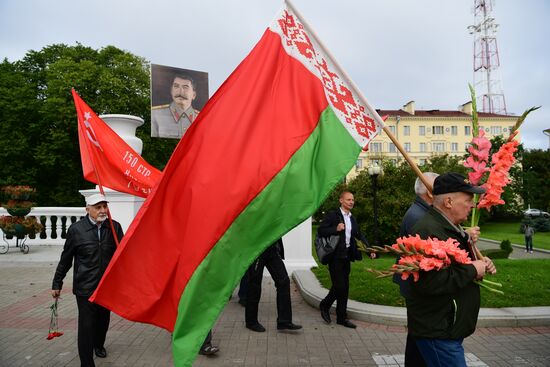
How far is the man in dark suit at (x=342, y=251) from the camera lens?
6.42 m

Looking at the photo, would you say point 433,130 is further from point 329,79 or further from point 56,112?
point 329,79

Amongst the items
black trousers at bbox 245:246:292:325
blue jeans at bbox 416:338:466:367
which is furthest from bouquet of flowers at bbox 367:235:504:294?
black trousers at bbox 245:246:292:325

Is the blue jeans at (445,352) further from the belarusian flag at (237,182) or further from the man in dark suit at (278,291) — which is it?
the man in dark suit at (278,291)

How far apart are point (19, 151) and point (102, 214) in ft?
97.1

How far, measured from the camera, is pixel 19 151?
30.0 meters

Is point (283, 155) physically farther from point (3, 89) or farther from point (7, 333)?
point (3, 89)

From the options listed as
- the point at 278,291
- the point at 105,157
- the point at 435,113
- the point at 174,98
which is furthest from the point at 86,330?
the point at 435,113

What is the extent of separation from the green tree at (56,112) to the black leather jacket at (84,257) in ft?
88.9

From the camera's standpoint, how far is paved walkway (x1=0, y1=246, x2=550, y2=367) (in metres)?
5.27

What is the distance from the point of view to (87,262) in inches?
195

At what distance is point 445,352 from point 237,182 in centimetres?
186

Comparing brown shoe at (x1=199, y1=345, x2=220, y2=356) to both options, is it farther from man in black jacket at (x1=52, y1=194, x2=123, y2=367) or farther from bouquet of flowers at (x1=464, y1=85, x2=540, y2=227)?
bouquet of flowers at (x1=464, y1=85, x2=540, y2=227)

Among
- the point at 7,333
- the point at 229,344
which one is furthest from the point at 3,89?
the point at 229,344

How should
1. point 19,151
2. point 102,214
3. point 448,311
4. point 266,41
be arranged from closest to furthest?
point 448,311 → point 266,41 → point 102,214 → point 19,151
